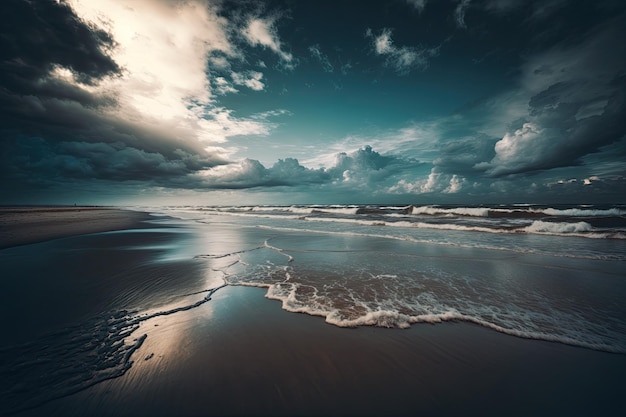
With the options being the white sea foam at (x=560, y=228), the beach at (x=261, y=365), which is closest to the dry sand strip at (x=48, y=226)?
the beach at (x=261, y=365)

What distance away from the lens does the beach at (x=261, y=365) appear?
92.1 inches

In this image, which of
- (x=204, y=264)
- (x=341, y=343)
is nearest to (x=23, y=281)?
(x=204, y=264)

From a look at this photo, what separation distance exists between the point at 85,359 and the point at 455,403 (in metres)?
4.42

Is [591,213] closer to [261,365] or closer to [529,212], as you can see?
[529,212]

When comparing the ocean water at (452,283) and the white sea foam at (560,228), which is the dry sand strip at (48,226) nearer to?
the ocean water at (452,283)

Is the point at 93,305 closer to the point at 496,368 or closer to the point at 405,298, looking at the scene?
the point at 405,298

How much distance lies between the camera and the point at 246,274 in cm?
666

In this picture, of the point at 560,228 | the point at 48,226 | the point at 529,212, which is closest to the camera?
the point at 560,228

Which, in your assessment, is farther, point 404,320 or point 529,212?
point 529,212

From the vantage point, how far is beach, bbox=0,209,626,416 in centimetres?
234

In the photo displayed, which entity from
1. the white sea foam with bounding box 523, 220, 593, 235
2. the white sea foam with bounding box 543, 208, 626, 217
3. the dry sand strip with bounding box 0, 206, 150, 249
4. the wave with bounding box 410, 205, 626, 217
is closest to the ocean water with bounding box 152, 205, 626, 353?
the white sea foam with bounding box 523, 220, 593, 235

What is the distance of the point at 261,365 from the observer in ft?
9.61

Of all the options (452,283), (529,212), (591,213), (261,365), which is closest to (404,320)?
(261,365)

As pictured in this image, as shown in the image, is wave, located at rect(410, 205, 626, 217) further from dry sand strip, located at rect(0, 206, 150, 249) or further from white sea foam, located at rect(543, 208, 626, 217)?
dry sand strip, located at rect(0, 206, 150, 249)
